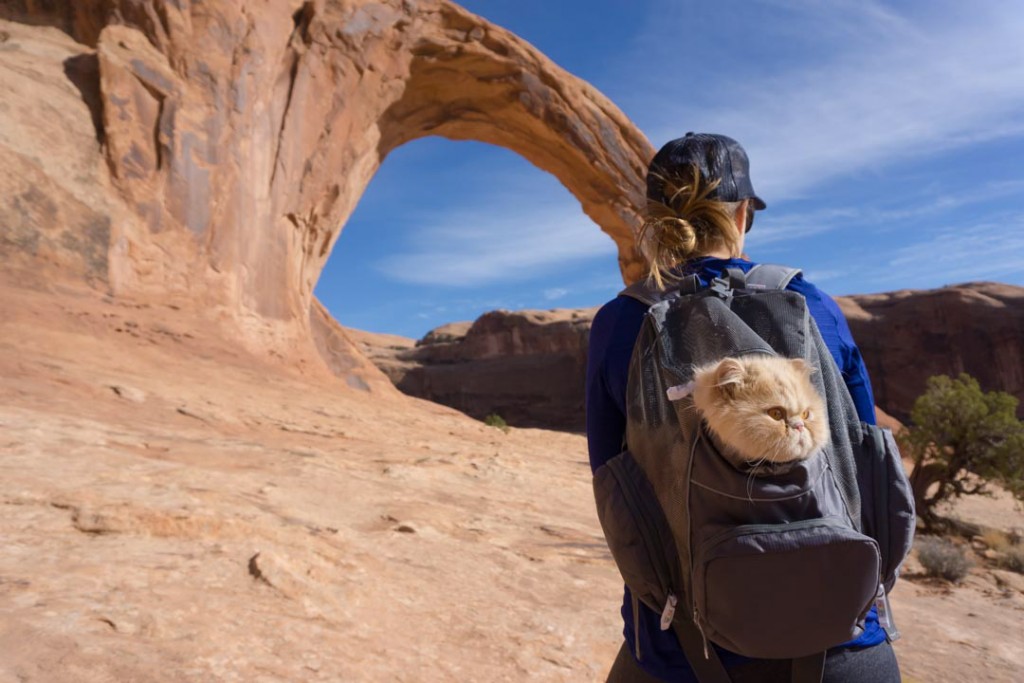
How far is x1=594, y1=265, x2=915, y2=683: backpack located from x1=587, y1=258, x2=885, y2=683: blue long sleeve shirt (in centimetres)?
4

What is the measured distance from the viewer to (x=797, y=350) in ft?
3.81

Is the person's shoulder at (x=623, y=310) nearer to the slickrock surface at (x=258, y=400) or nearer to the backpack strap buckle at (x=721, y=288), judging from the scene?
the backpack strap buckle at (x=721, y=288)

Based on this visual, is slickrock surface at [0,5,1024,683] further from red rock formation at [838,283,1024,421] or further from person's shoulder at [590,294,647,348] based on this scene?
red rock formation at [838,283,1024,421]

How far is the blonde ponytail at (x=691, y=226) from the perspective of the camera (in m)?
1.40

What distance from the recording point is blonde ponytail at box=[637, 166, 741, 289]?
4.60ft

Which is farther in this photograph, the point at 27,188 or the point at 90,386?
the point at 27,188

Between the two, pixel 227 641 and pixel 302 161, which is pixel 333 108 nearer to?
pixel 302 161

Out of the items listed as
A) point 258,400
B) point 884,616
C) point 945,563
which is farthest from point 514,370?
point 884,616

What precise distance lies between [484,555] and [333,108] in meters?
12.5

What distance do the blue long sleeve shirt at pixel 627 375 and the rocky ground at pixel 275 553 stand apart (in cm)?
151

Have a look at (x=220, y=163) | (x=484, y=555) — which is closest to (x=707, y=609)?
(x=484, y=555)

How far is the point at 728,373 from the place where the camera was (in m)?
1.05

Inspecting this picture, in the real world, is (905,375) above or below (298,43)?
below

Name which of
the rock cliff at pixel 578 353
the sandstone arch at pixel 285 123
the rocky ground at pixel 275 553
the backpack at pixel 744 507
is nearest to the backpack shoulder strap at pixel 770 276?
the backpack at pixel 744 507
